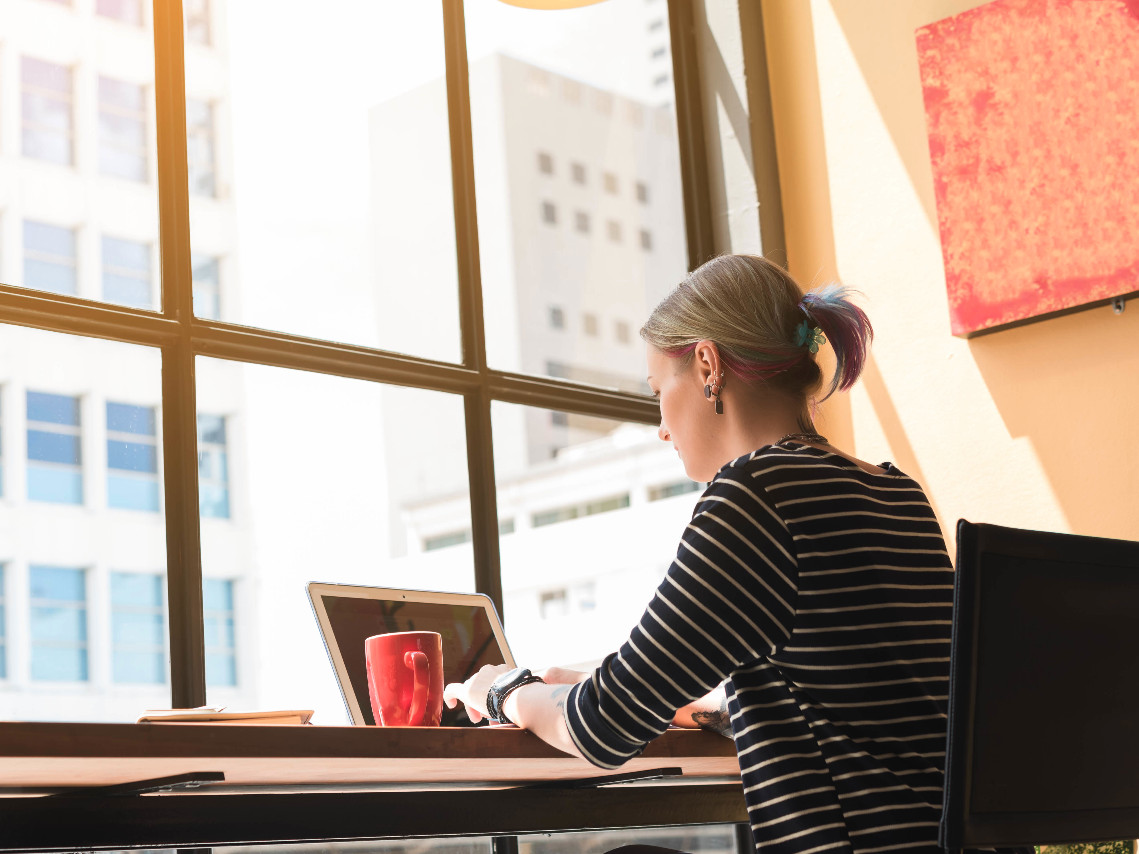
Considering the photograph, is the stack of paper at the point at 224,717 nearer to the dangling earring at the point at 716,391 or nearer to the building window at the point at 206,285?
the dangling earring at the point at 716,391

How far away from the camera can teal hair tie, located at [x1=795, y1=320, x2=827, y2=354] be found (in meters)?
1.57

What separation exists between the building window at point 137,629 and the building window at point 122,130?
0.74 metres

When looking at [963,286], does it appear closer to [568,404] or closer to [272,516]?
[568,404]

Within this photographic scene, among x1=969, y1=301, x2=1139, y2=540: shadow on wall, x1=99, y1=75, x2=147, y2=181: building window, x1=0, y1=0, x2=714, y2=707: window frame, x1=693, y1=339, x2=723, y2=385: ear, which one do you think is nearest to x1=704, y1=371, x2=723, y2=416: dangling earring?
x1=693, y1=339, x2=723, y2=385: ear

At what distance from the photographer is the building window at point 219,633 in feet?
7.16

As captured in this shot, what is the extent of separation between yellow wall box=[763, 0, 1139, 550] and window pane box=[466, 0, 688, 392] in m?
0.36

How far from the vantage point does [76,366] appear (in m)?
2.14

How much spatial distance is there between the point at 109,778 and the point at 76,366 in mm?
1025

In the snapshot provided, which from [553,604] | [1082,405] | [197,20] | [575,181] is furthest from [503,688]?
[575,181]

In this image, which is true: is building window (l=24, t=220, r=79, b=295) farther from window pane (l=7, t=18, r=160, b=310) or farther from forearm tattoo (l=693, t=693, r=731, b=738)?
forearm tattoo (l=693, t=693, r=731, b=738)

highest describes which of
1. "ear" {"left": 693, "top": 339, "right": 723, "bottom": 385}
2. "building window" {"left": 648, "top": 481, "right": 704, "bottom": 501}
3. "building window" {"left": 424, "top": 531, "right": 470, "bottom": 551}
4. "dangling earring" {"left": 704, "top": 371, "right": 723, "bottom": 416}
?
"building window" {"left": 648, "top": 481, "right": 704, "bottom": 501}

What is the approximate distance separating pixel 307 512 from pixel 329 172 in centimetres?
75

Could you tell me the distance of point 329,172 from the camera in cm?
266

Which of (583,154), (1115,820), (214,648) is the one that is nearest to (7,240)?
(214,648)
